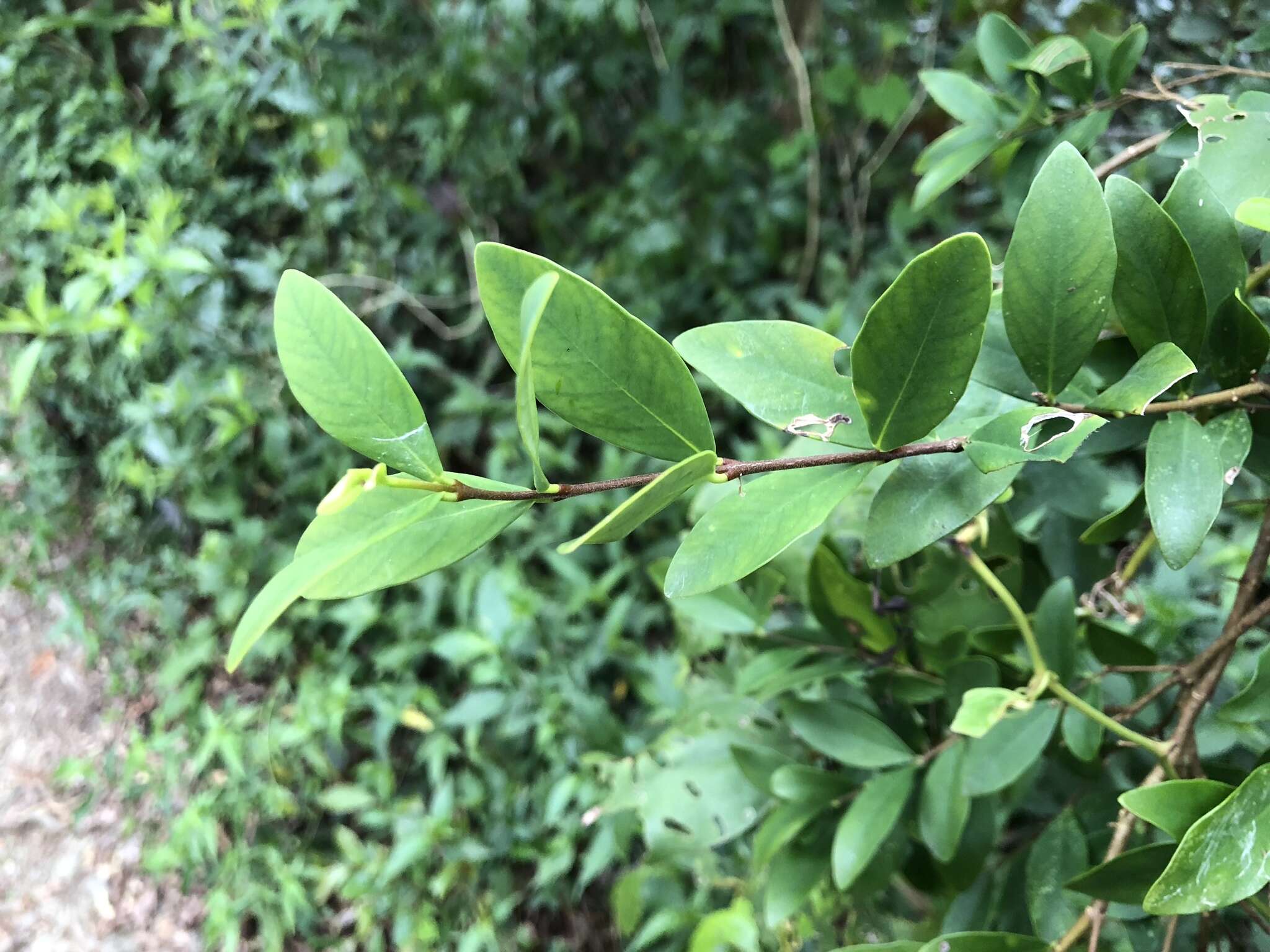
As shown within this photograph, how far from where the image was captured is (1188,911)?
229 mm

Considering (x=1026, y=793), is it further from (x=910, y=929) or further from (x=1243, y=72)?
(x=1243, y=72)

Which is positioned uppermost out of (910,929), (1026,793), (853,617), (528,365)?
(528,365)

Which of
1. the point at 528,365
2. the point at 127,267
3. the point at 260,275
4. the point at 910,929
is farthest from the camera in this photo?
the point at 260,275

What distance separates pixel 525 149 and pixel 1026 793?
1.36 metres

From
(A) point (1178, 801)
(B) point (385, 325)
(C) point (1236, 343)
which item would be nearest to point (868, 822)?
(A) point (1178, 801)

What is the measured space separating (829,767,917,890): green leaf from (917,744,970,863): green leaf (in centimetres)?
1

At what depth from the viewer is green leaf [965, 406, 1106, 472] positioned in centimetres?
22

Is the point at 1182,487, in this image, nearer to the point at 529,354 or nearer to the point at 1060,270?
the point at 1060,270

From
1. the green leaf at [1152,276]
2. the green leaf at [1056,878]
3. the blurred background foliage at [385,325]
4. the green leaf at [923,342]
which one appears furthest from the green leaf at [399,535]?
the blurred background foliage at [385,325]

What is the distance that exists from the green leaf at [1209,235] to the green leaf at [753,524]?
0.50 feet

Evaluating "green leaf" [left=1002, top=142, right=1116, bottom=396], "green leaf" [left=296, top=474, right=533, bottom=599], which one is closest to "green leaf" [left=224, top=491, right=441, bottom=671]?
"green leaf" [left=296, top=474, right=533, bottom=599]

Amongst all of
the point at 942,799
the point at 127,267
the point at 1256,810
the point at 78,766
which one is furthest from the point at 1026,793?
the point at 78,766

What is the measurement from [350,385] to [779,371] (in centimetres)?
14

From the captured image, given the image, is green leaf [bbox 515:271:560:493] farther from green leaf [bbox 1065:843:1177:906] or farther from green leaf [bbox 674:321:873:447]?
green leaf [bbox 1065:843:1177:906]
